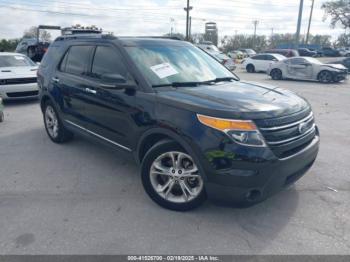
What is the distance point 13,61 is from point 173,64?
827cm

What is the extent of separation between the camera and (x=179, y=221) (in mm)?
3035

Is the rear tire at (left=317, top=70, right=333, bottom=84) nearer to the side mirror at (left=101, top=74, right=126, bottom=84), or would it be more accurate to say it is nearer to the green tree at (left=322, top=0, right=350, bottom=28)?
the side mirror at (left=101, top=74, right=126, bottom=84)

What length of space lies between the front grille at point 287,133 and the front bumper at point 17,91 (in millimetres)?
8045

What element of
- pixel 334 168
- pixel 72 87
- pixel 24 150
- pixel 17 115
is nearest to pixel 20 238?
pixel 72 87

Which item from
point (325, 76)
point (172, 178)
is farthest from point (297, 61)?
point (172, 178)

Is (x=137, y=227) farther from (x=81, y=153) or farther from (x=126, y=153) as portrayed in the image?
(x=81, y=153)

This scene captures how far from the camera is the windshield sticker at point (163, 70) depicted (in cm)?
345

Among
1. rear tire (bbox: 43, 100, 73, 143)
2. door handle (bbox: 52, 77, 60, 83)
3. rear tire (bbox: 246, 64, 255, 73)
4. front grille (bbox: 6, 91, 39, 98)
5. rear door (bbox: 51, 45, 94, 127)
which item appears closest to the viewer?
rear door (bbox: 51, 45, 94, 127)

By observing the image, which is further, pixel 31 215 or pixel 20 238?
pixel 31 215

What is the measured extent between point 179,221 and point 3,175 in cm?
271

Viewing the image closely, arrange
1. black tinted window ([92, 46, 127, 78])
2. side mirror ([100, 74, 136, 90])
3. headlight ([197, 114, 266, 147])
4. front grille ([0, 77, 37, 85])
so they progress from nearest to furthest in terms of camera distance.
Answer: headlight ([197, 114, 266, 147]), side mirror ([100, 74, 136, 90]), black tinted window ([92, 46, 127, 78]), front grille ([0, 77, 37, 85])

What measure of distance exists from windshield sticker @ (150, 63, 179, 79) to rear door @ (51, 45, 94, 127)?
3.92 feet

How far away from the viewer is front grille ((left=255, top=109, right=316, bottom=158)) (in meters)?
2.71

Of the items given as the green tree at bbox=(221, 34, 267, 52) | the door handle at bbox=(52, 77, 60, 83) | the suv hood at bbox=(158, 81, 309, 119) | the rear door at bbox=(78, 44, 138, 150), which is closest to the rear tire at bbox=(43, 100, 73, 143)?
the door handle at bbox=(52, 77, 60, 83)
